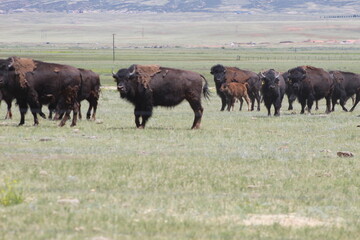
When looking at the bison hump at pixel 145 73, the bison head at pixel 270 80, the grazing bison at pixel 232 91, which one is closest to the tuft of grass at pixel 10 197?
the bison hump at pixel 145 73

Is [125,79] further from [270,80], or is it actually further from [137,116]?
[270,80]

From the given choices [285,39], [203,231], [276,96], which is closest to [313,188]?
[203,231]

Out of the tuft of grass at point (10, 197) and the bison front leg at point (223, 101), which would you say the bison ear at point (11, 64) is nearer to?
the bison front leg at point (223, 101)

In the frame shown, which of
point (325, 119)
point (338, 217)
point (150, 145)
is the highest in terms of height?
point (338, 217)

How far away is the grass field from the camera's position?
897cm

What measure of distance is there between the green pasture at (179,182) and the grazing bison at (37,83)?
0.99 metres

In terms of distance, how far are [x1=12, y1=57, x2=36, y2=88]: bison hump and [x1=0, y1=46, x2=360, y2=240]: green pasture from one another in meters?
1.22

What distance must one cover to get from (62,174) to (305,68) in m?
17.1

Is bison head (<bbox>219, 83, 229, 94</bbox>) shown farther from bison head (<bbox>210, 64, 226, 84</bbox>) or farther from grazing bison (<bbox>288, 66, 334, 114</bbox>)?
grazing bison (<bbox>288, 66, 334, 114</bbox>)

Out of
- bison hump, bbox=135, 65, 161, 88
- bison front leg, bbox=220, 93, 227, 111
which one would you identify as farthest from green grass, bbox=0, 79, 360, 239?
bison front leg, bbox=220, 93, 227, 111

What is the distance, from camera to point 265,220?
31.3ft

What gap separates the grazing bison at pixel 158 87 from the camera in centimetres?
2064

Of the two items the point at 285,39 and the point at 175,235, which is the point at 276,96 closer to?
the point at 175,235

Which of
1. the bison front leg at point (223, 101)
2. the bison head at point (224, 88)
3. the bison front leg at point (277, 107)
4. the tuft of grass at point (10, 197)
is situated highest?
the tuft of grass at point (10, 197)
